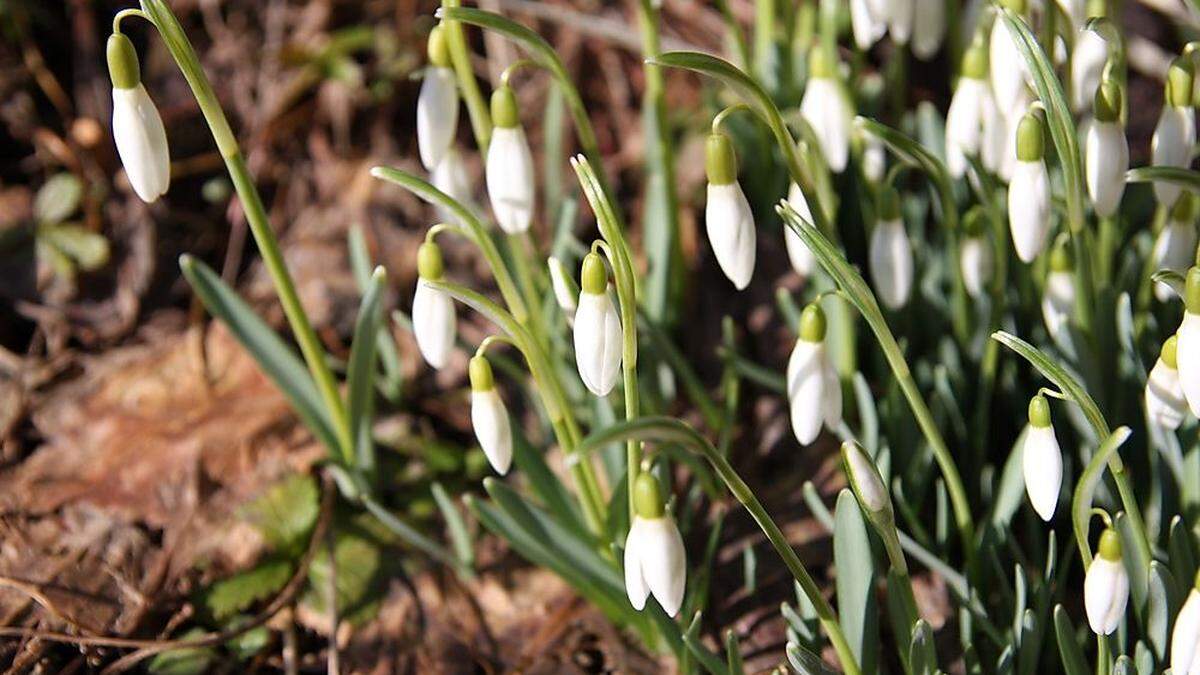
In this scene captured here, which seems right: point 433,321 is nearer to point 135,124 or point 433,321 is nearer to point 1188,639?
point 135,124

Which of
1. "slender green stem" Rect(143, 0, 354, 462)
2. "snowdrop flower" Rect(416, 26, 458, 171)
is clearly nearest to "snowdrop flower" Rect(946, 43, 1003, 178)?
"snowdrop flower" Rect(416, 26, 458, 171)

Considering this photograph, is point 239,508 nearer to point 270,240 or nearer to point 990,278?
point 270,240

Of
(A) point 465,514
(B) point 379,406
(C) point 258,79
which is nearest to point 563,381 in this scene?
(A) point 465,514

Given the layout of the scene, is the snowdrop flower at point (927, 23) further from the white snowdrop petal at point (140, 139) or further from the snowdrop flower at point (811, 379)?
the white snowdrop petal at point (140, 139)

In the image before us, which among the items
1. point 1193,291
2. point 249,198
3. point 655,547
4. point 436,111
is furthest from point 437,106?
point 1193,291

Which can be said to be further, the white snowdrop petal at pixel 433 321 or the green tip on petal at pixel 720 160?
the white snowdrop petal at pixel 433 321

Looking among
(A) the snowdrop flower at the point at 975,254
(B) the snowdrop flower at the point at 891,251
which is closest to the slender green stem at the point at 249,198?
(B) the snowdrop flower at the point at 891,251
